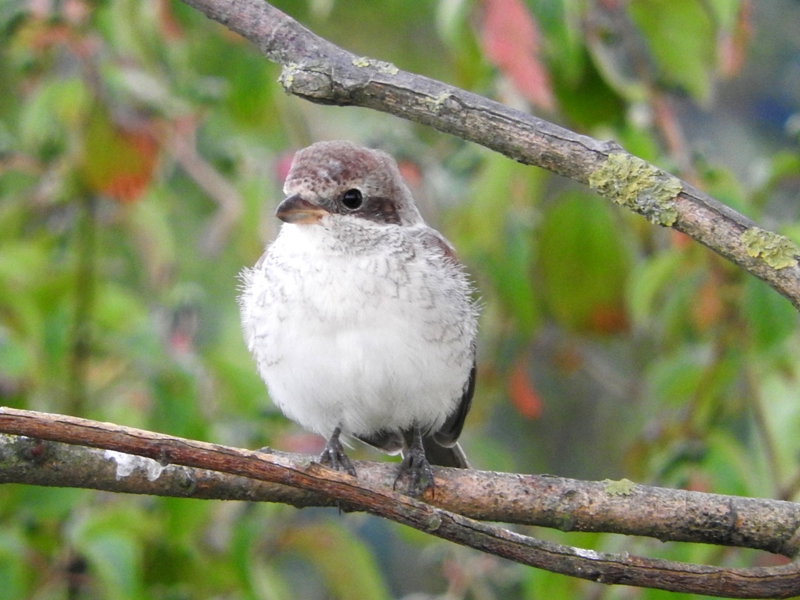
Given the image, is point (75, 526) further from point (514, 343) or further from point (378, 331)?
point (514, 343)

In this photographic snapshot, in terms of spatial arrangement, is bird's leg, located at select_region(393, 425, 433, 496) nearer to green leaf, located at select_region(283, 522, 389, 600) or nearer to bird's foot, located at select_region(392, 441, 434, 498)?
bird's foot, located at select_region(392, 441, 434, 498)

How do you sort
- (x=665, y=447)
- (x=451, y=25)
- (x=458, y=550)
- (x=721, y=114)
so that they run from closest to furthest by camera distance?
(x=451, y=25)
(x=665, y=447)
(x=458, y=550)
(x=721, y=114)

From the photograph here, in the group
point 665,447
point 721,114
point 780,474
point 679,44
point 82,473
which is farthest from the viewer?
point 721,114

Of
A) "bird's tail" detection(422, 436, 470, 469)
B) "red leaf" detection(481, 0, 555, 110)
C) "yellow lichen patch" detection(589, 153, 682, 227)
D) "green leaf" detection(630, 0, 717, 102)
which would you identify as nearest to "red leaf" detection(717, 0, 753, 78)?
"green leaf" detection(630, 0, 717, 102)

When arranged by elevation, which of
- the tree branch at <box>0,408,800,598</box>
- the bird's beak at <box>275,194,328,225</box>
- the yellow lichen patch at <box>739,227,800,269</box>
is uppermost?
the bird's beak at <box>275,194,328,225</box>

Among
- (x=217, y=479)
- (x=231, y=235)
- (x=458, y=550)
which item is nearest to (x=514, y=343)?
(x=458, y=550)

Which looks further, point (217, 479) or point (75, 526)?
point (75, 526)

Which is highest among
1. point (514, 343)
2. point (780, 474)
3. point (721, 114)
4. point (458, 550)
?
point (721, 114)

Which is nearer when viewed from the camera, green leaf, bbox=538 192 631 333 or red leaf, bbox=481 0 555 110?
red leaf, bbox=481 0 555 110
